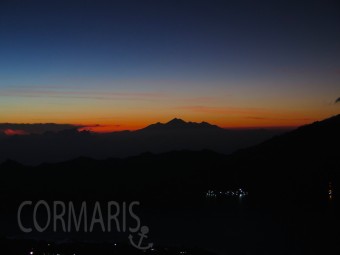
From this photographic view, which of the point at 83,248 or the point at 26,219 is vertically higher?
the point at 83,248

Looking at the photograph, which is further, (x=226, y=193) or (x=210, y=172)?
(x=210, y=172)

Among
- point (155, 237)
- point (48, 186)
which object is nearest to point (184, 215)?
point (155, 237)

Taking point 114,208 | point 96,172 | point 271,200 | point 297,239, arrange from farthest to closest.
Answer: point 96,172
point 114,208
point 271,200
point 297,239

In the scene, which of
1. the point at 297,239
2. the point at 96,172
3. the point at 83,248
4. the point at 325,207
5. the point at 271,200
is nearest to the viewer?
the point at 83,248

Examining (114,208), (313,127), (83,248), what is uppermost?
(313,127)

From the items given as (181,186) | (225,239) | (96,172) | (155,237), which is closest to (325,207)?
(225,239)

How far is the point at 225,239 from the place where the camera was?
72000 millimetres

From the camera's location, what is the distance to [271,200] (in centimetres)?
10775

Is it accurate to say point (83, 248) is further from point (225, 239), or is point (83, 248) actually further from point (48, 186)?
point (48, 186)

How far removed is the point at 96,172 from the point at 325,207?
9871cm

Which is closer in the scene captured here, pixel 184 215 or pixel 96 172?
pixel 184 215

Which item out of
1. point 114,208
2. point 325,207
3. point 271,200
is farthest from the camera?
point 114,208

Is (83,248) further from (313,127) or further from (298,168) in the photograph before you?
(313,127)

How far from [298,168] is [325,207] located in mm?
26501
